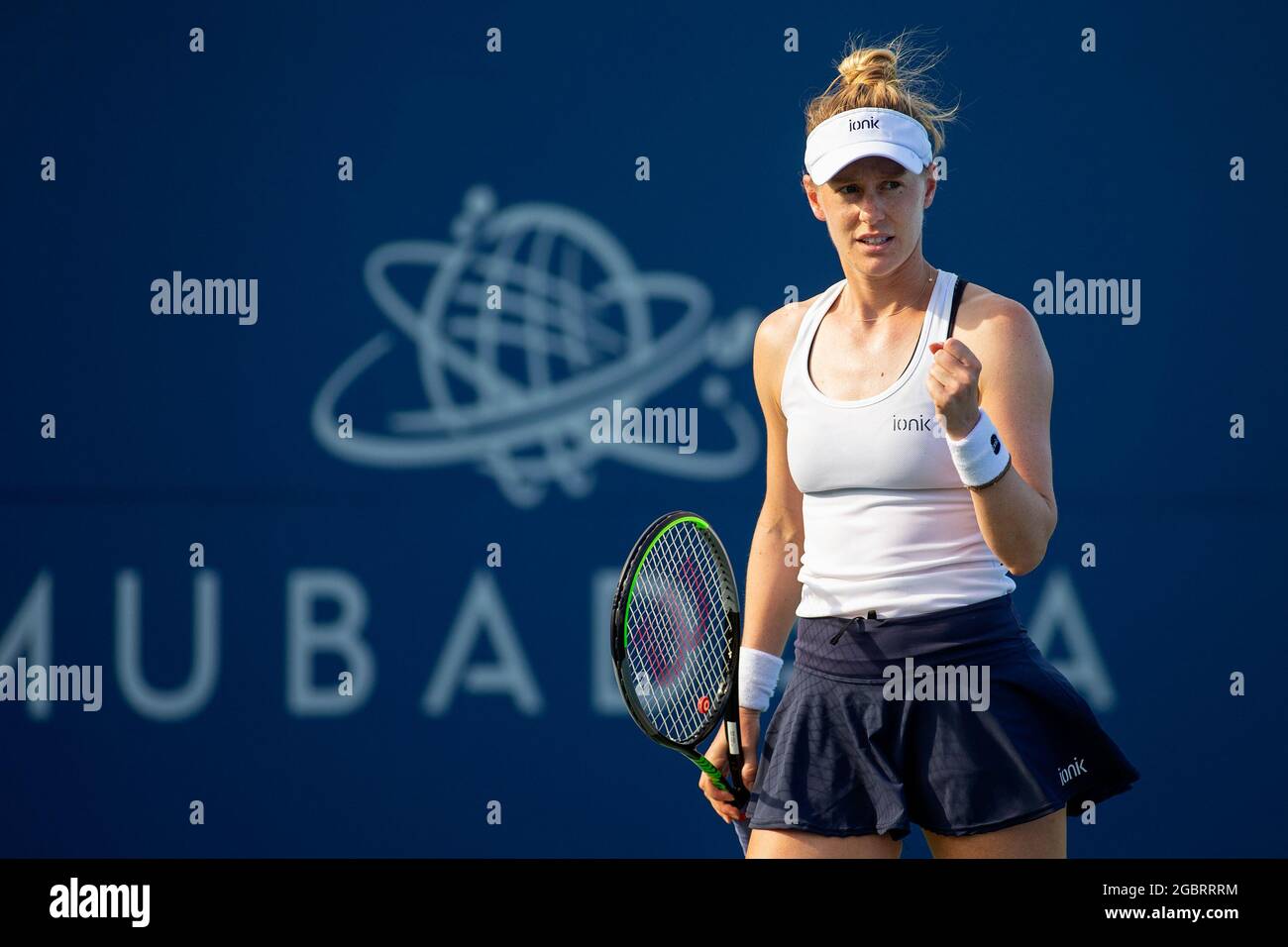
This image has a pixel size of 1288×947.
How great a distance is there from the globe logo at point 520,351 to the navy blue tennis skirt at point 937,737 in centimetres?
202

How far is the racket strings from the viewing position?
2752mm

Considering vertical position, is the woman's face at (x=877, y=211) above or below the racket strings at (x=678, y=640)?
above

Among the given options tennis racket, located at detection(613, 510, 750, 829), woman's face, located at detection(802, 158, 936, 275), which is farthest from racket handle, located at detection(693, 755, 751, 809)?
woman's face, located at detection(802, 158, 936, 275)

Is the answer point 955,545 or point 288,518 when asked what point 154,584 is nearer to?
point 288,518

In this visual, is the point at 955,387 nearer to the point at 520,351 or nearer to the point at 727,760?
the point at 727,760

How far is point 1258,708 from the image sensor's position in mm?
4207

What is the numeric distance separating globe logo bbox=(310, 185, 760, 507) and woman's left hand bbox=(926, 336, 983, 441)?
2.19m

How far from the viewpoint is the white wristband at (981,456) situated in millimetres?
2080

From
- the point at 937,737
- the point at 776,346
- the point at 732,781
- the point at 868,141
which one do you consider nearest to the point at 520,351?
the point at 776,346

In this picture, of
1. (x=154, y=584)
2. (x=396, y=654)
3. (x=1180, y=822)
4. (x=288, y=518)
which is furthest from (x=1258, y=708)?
(x=154, y=584)

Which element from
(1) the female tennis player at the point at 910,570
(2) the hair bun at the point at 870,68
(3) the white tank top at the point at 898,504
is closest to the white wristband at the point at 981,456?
(1) the female tennis player at the point at 910,570

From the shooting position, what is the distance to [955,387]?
2.07 m

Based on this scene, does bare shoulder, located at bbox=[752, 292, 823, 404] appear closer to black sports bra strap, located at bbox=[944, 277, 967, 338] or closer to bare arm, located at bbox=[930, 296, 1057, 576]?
black sports bra strap, located at bbox=[944, 277, 967, 338]

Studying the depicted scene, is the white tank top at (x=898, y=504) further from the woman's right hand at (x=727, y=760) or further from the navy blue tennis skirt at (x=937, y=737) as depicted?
the woman's right hand at (x=727, y=760)
